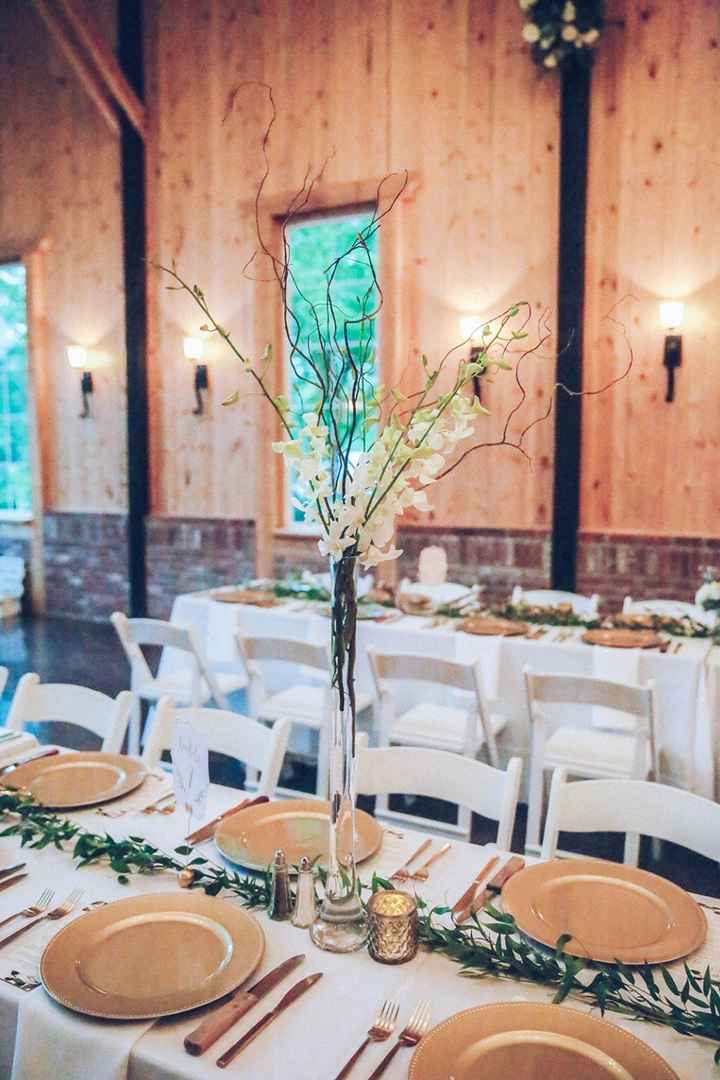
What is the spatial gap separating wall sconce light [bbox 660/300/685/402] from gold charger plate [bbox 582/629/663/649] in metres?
2.60

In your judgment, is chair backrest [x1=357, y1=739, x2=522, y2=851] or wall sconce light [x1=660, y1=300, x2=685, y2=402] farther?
wall sconce light [x1=660, y1=300, x2=685, y2=402]

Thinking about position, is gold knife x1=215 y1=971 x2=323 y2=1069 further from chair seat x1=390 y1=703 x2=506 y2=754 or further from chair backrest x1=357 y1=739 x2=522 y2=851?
chair seat x1=390 y1=703 x2=506 y2=754

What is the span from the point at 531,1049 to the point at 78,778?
1.26 metres

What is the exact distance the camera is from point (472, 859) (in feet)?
5.48

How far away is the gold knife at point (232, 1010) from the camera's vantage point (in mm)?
1114

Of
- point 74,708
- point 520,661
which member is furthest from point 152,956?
point 520,661

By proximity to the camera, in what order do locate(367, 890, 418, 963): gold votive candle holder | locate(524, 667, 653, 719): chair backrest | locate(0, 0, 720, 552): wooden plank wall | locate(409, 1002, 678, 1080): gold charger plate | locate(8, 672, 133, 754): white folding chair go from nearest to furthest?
locate(409, 1002, 678, 1080): gold charger plate < locate(367, 890, 418, 963): gold votive candle holder < locate(8, 672, 133, 754): white folding chair < locate(524, 667, 653, 719): chair backrest < locate(0, 0, 720, 552): wooden plank wall

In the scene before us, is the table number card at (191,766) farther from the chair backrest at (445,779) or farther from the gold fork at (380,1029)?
the gold fork at (380,1029)

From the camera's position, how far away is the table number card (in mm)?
1617

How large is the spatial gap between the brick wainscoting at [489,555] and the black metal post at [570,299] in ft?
0.75

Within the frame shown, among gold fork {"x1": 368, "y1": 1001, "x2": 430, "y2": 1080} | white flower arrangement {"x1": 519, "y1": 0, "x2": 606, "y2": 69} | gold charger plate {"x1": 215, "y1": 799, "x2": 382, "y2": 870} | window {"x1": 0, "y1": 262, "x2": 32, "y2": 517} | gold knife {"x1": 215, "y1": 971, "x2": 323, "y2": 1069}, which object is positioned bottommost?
gold fork {"x1": 368, "y1": 1001, "x2": 430, "y2": 1080}

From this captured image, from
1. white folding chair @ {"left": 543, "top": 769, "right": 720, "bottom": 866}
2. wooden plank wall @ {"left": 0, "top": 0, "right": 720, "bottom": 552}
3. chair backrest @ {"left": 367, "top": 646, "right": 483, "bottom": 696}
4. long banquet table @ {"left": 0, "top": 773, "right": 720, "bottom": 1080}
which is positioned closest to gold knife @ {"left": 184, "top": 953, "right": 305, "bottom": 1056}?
long banquet table @ {"left": 0, "top": 773, "right": 720, "bottom": 1080}

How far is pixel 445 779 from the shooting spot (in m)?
2.04

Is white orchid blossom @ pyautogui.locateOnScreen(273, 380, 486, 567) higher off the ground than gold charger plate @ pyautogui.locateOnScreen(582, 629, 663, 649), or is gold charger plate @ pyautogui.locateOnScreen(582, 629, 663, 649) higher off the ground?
white orchid blossom @ pyautogui.locateOnScreen(273, 380, 486, 567)
